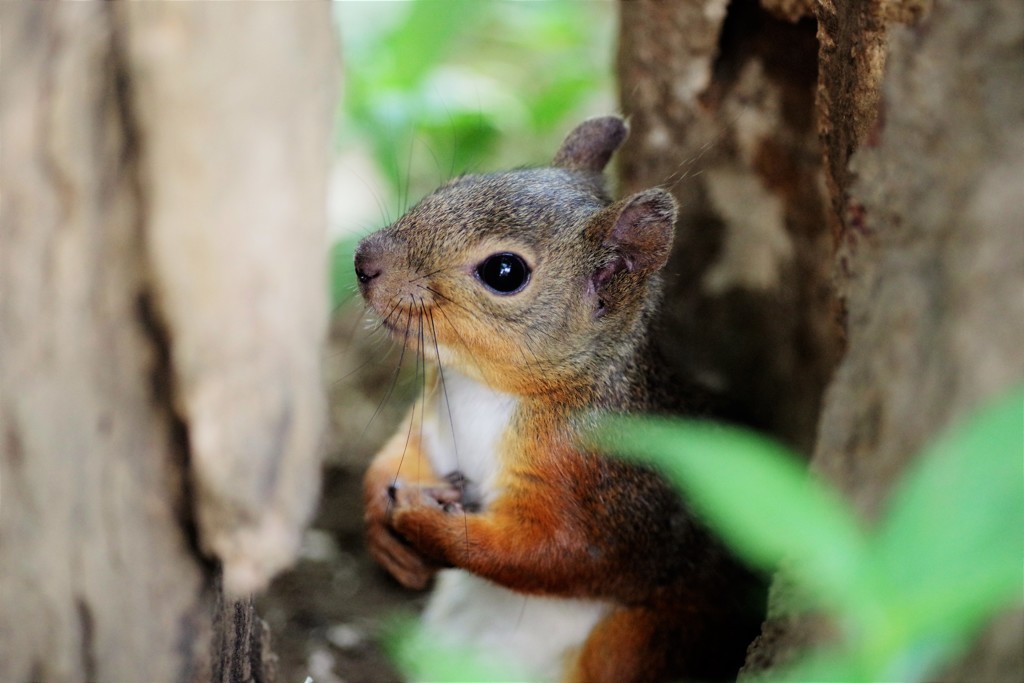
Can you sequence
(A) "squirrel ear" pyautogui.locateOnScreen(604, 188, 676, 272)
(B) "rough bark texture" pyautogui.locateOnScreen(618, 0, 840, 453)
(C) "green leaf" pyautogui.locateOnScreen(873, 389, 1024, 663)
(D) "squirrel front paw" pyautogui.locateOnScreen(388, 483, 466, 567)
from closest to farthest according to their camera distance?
1. (C) "green leaf" pyautogui.locateOnScreen(873, 389, 1024, 663)
2. (A) "squirrel ear" pyautogui.locateOnScreen(604, 188, 676, 272)
3. (D) "squirrel front paw" pyautogui.locateOnScreen(388, 483, 466, 567)
4. (B) "rough bark texture" pyautogui.locateOnScreen(618, 0, 840, 453)

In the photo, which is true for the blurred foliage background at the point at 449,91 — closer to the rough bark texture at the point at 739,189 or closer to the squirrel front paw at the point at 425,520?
the rough bark texture at the point at 739,189

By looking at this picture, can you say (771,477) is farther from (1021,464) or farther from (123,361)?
(123,361)

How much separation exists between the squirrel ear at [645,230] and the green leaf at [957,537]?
1.49m

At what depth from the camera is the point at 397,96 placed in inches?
156

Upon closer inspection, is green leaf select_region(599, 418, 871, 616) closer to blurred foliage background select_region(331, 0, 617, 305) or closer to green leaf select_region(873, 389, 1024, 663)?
green leaf select_region(873, 389, 1024, 663)

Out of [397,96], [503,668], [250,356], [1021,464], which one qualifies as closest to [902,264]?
[1021,464]

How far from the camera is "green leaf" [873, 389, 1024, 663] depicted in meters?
0.87

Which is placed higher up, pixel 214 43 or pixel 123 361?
pixel 214 43

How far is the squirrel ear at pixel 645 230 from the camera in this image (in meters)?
2.38

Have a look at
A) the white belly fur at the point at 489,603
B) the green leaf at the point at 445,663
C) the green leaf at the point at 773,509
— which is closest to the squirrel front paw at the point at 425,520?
the white belly fur at the point at 489,603

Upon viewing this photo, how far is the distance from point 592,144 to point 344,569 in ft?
5.47

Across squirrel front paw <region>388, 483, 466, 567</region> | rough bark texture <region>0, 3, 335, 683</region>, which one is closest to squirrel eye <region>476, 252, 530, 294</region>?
squirrel front paw <region>388, 483, 466, 567</region>

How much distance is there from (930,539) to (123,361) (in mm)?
1214

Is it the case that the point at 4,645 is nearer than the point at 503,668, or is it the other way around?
the point at 503,668
